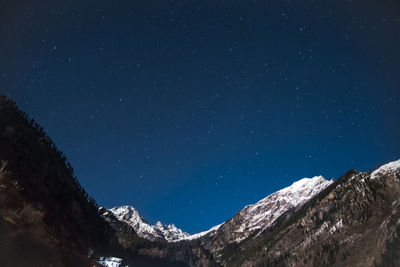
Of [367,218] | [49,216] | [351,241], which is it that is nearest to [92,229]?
[49,216]

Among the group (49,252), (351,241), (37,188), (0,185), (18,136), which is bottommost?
(351,241)

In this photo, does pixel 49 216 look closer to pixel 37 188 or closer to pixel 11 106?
pixel 37 188

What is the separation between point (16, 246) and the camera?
2456cm

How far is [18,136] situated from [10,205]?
102804 mm

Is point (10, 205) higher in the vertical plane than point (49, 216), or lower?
lower

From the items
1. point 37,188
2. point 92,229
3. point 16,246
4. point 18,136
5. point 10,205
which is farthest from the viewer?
point 92,229

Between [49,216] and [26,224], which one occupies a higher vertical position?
[49,216]

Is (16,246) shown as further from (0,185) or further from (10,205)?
(0,185)

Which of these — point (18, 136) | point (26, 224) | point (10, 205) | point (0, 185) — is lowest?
point (26, 224)

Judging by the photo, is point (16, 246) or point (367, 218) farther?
point (367, 218)

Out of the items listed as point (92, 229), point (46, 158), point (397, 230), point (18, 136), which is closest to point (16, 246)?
point (18, 136)

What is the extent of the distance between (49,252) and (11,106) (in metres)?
142

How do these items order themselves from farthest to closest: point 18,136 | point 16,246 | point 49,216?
point 18,136
point 49,216
point 16,246

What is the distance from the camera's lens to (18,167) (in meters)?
85.3
